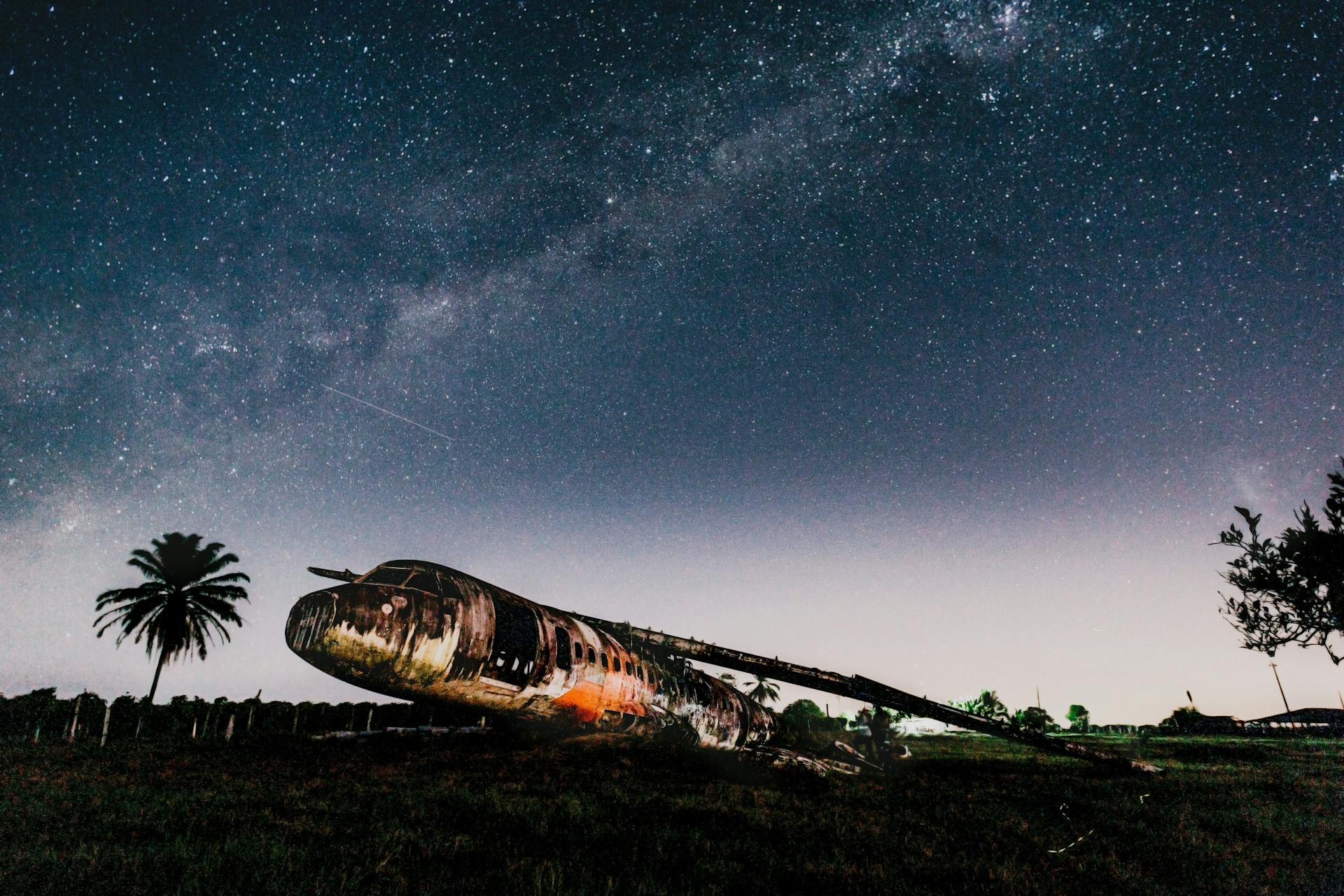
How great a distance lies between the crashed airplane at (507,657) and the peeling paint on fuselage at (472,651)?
22 mm

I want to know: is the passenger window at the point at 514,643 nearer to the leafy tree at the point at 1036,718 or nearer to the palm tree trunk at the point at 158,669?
the palm tree trunk at the point at 158,669

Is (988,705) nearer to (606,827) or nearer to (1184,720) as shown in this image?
(1184,720)

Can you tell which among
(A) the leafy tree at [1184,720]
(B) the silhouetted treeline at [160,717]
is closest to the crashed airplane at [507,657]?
(B) the silhouetted treeline at [160,717]

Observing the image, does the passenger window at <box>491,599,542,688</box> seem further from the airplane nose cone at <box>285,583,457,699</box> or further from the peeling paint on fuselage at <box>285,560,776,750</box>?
the airplane nose cone at <box>285,583,457,699</box>

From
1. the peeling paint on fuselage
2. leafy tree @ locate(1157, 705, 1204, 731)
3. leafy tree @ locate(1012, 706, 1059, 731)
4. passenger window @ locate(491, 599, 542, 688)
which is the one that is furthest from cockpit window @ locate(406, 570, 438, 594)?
leafy tree @ locate(1157, 705, 1204, 731)

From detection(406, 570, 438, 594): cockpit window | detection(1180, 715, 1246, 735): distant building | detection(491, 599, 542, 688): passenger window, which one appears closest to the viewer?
detection(406, 570, 438, 594): cockpit window

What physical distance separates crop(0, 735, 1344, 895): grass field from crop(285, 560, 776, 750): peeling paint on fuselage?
1386mm

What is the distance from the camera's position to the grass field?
6.37 meters

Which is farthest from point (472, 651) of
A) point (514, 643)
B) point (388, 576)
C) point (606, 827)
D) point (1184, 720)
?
point (1184, 720)

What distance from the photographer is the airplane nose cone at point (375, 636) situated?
9.42 meters

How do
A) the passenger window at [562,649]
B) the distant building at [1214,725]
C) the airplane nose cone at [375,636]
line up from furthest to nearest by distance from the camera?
1. the distant building at [1214,725]
2. the passenger window at [562,649]
3. the airplane nose cone at [375,636]

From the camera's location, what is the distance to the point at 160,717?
35188 mm

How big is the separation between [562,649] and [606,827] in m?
4.73

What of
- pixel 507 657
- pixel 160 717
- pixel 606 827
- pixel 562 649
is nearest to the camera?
pixel 606 827
